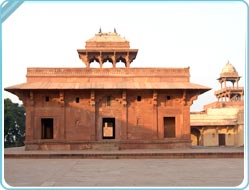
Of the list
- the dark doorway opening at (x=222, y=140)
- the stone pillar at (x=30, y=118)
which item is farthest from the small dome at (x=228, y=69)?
the stone pillar at (x=30, y=118)

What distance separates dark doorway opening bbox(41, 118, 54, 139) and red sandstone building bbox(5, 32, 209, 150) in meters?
0.10

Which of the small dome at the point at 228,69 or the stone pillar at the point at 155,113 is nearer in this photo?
the stone pillar at the point at 155,113

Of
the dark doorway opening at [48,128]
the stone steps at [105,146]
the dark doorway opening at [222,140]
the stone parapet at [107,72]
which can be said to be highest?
the stone parapet at [107,72]

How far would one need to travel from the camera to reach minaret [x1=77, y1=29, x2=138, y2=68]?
22.8 metres

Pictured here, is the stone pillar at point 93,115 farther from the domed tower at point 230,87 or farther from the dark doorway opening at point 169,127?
the domed tower at point 230,87

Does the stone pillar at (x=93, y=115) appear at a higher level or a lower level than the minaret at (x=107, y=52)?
lower

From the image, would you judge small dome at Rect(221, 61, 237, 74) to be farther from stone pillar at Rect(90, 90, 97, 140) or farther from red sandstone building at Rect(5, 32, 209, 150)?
stone pillar at Rect(90, 90, 97, 140)

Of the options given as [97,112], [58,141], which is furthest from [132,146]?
[58,141]

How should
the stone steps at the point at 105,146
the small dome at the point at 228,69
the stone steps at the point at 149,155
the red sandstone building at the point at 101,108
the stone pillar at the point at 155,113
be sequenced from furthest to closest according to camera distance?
1. the small dome at the point at 228,69
2. the stone pillar at the point at 155,113
3. the red sandstone building at the point at 101,108
4. the stone steps at the point at 105,146
5. the stone steps at the point at 149,155

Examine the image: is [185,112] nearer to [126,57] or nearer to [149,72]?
[149,72]

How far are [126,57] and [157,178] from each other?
607 inches

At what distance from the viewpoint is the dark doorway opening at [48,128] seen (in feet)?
65.0

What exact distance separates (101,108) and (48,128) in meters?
3.41

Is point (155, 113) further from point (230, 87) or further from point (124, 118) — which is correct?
point (230, 87)
